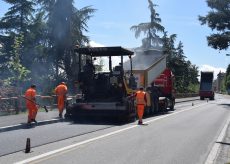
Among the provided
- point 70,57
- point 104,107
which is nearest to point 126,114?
point 104,107

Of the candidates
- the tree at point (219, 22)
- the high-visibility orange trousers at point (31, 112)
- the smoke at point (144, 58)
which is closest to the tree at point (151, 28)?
Answer: the tree at point (219, 22)

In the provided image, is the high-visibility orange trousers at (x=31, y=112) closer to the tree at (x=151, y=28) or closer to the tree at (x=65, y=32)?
the tree at (x=65, y=32)

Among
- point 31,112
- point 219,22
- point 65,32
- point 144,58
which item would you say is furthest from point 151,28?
point 31,112

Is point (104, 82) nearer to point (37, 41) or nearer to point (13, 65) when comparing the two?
point (13, 65)

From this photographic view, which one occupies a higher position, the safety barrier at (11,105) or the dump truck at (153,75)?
the dump truck at (153,75)

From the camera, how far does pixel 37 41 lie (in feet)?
138

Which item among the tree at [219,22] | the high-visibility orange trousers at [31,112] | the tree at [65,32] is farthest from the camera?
the tree at [219,22]

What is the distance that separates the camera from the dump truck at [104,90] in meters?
20.1

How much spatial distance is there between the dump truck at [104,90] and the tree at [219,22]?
113 ft

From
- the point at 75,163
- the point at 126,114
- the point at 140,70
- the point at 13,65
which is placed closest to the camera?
the point at 75,163

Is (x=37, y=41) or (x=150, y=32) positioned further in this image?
(x=150, y=32)

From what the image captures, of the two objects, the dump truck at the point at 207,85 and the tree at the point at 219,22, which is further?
the dump truck at the point at 207,85

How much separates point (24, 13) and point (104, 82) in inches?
967

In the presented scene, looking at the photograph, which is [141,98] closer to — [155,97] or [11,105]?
[11,105]
